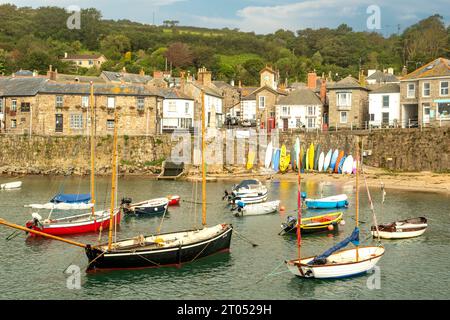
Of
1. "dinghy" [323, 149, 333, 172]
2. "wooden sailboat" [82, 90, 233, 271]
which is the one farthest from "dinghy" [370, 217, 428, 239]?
"dinghy" [323, 149, 333, 172]

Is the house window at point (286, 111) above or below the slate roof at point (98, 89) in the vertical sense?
below

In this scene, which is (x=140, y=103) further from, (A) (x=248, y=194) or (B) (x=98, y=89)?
(A) (x=248, y=194)

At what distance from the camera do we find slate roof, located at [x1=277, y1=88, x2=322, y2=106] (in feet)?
269

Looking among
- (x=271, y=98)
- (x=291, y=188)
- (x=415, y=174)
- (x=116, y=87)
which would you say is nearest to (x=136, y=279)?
(x=291, y=188)

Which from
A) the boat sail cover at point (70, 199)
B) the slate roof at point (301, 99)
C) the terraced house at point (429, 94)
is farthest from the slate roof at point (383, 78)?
the boat sail cover at point (70, 199)

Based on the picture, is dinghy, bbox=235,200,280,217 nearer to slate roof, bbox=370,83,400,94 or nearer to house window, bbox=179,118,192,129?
slate roof, bbox=370,83,400,94

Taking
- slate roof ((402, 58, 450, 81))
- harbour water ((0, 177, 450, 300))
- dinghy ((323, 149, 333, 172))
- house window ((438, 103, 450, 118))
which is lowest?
harbour water ((0, 177, 450, 300))

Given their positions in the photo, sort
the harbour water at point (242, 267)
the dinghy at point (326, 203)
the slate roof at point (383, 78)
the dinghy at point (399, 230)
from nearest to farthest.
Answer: the harbour water at point (242, 267) → the dinghy at point (399, 230) → the dinghy at point (326, 203) → the slate roof at point (383, 78)

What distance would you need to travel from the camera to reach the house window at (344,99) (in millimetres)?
78812

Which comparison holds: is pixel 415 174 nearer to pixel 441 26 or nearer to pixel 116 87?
pixel 116 87

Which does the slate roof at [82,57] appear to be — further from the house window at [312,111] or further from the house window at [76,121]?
the house window at [312,111]

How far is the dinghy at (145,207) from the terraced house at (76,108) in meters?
30.7

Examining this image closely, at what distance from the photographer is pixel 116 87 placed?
257 ft

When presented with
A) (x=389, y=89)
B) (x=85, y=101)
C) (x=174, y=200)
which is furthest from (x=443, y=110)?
(x=85, y=101)
